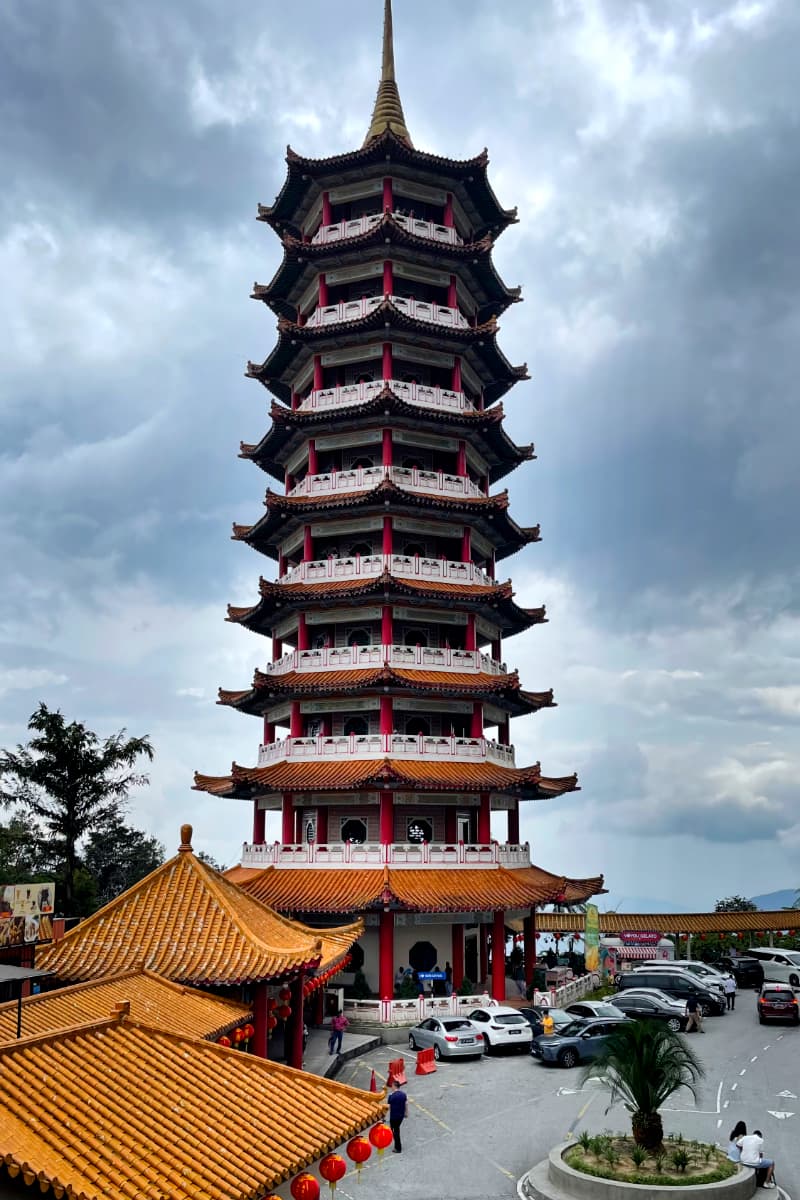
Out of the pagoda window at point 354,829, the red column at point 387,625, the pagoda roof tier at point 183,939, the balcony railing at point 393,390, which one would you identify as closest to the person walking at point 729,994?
the pagoda window at point 354,829

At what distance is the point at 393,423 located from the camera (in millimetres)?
41281

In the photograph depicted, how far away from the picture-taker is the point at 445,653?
39094 mm

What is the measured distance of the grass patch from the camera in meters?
17.6

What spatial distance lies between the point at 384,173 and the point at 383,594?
1939cm

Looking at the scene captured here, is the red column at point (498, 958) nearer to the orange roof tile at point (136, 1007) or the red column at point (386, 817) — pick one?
the red column at point (386, 817)

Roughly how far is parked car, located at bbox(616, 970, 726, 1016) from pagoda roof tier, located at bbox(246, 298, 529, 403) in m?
26.1

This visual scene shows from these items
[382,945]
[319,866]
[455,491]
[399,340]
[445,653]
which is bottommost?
[382,945]

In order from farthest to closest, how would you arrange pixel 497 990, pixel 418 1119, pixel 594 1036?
pixel 497 990 < pixel 594 1036 < pixel 418 1119

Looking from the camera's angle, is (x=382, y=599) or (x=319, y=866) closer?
(x=319, y=866)

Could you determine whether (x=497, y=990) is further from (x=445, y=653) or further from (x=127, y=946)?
(x=127, y=946)

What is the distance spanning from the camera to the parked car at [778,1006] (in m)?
35.7

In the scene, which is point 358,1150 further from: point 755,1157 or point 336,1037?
point 336,1037

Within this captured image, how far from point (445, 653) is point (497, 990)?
12.3 meters

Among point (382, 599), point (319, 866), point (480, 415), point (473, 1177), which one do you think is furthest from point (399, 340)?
point (473, 1177)
